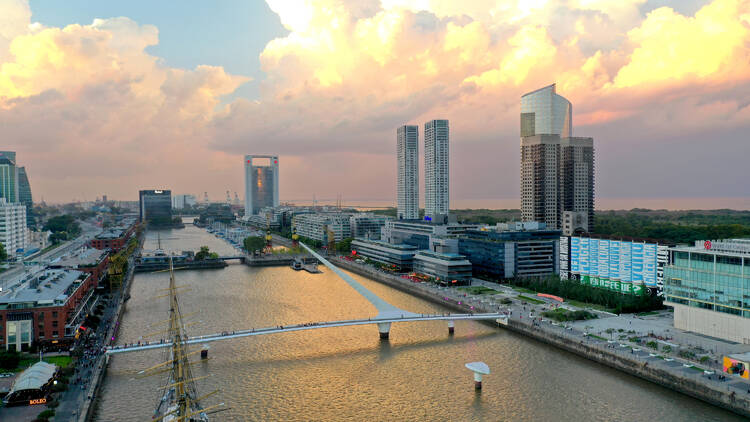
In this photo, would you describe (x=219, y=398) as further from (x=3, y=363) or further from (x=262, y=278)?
(x=262, y=278)

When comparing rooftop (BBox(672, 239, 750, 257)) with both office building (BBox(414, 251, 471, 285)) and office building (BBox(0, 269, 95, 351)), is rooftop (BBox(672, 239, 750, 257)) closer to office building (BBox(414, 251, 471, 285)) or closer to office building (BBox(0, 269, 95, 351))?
office building (BBox(414, 251, 471, 285))

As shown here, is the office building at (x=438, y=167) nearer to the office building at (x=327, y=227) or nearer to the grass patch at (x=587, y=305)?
the office building at (x=327, y=227)

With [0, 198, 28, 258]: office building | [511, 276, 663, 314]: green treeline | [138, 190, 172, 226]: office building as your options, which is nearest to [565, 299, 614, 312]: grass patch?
[511, 276, 663, 314]: green treeline

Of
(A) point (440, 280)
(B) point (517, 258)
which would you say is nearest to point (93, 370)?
(A) point (440, 280)

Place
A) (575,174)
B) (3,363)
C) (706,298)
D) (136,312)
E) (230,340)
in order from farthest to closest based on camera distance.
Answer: (575,174) < (136,312) < (230,340) < (706,298) < (3,363)

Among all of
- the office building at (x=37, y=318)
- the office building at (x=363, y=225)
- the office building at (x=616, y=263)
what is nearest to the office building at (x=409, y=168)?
the office building at (x=363, y=225)

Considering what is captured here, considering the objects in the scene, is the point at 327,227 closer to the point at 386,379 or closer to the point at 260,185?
the point at 386,379

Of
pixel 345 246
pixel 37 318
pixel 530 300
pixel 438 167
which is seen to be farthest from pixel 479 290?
pixel 438 167
